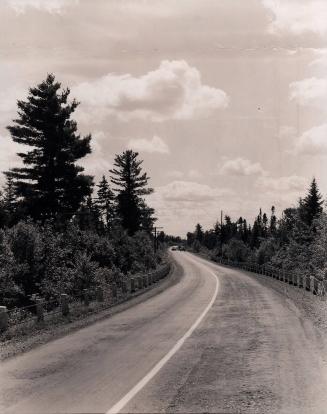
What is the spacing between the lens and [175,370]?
32.1 ft

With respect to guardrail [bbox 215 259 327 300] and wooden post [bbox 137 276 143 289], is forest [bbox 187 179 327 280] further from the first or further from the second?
wooden post [bbox 137 276 143 289]

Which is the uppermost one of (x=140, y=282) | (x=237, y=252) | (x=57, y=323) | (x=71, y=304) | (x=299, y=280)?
(x=237, y=252)

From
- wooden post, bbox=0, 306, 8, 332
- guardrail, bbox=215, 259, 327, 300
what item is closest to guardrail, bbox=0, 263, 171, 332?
wooden post, bbox=0, 306, 8, 332

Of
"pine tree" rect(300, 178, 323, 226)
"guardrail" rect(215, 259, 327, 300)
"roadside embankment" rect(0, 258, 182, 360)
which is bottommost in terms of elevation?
"roadside embankment" rect(0, 258, 182, 360)

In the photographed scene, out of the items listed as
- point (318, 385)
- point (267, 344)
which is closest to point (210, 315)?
point (267, 344)

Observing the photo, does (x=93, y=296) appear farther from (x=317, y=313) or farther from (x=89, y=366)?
(x=89, y=366)

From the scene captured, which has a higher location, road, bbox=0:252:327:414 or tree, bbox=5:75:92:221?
tree, bbox=5:75:92:221

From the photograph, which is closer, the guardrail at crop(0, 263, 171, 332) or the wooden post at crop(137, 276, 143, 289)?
the guardrail at crop(0, 263, 171, 332)

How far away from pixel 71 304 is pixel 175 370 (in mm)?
13310

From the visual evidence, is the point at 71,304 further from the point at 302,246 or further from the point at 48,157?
the point at 302,246

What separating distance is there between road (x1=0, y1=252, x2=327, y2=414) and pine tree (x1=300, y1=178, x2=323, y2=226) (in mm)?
52737

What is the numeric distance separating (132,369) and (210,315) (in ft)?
31.5

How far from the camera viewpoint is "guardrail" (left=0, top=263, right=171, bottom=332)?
1681 cm

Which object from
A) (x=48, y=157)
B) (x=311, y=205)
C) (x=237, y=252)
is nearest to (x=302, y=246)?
(x=311, y=205)
